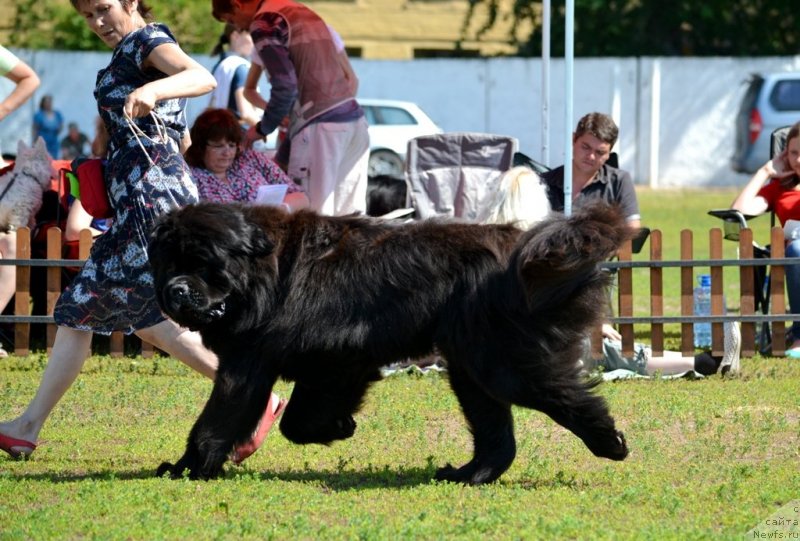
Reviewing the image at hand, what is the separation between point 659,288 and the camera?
27.0 feet

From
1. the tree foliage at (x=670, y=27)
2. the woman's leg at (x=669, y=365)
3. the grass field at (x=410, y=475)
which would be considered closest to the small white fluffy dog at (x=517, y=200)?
the grass field at (x=410, y=475)

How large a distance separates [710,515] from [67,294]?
9.07ft

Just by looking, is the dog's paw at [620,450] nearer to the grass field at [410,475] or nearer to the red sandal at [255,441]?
the grass field at [410,475]

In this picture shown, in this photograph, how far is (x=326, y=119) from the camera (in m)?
8.06

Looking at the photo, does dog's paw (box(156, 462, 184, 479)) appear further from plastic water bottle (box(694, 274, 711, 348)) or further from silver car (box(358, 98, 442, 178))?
silver car (box(358, 98, 442, 178))

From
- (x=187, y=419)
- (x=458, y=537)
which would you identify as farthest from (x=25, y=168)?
(x=458, y=537)

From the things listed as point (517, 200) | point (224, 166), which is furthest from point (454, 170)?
point (517, 200)

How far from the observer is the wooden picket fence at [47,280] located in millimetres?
8102

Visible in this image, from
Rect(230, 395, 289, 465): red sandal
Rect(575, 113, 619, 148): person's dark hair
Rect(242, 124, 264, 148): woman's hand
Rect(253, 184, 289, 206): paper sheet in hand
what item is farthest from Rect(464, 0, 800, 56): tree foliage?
Rect(230, 395, 289, 465): red sandal

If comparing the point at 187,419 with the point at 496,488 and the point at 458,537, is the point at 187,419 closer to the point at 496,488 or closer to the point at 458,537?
the point at 496,488

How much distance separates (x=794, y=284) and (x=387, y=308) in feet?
14.6

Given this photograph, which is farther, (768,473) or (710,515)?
(768,473)

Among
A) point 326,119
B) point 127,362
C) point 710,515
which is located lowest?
point 127,362

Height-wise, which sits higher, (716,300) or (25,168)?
(25,168)
